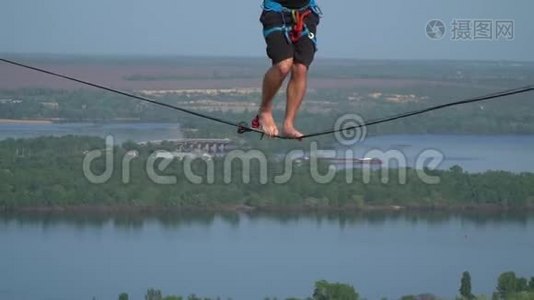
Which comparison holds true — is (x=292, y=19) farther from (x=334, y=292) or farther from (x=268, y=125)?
(x=334, y=292)

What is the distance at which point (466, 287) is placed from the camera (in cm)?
2250

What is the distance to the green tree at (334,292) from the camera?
21.5 metres

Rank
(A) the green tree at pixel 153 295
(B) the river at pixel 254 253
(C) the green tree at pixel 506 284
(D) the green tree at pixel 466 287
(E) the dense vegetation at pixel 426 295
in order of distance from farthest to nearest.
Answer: (B) the river at pixel 254 253
(A) the green tree at pixel 153 295
(D) the green tree at pixel 466 287
(C) the green tree at pixel 506 284
(E) the dense vegetation at pixel 426 295

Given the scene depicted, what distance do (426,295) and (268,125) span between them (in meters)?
15.3

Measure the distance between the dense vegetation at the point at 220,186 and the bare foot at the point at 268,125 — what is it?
19.0 meters

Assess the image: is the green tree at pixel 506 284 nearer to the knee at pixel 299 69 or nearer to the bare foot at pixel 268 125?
the bare foot at pixel 268 125

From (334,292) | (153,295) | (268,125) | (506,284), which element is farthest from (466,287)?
(268,125)

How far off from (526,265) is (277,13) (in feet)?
60.9

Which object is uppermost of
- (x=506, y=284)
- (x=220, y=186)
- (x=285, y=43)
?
(x=285, y=43)

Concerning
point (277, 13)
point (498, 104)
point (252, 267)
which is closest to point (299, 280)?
point (252, 267)

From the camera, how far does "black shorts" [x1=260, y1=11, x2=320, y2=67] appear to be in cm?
732

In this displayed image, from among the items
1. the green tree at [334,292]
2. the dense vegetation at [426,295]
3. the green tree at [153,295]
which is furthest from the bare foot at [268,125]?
the green tree at [153,295]

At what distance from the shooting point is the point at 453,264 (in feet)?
85.6

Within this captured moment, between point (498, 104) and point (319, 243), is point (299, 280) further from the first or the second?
point (498, 104)
